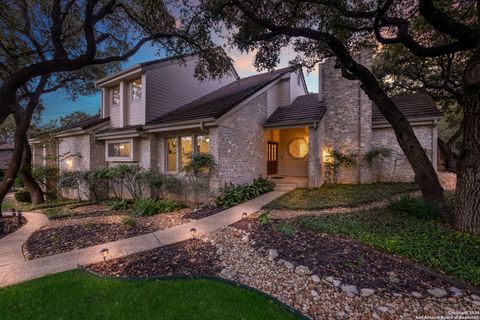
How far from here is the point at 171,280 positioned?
336 centimetres

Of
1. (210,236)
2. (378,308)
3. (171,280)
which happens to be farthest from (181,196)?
(378,308)

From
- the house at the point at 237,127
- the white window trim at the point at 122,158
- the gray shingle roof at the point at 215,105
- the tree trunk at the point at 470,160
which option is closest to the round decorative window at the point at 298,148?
the house at the point at 237,127

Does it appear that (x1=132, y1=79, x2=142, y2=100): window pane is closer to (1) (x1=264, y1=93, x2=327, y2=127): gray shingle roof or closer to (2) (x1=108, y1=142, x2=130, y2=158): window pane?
(2) (x1=108, y1=142, x2=130, y2=158): window pane

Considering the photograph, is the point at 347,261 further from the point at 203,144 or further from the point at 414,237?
the point at 203,144

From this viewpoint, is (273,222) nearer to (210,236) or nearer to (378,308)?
(210,236)

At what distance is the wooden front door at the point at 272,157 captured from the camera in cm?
1335

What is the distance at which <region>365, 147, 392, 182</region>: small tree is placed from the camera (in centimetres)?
1102

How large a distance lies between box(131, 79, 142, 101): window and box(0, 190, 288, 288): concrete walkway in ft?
27.0

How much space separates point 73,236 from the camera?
5.62 metres

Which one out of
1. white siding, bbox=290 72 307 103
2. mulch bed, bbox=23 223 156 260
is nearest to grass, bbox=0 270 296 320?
mulch bed, bbox=23 223 156 260

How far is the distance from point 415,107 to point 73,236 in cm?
1567

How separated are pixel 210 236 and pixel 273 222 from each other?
5.74 ft

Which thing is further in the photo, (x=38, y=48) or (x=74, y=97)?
(x=74, y=97)

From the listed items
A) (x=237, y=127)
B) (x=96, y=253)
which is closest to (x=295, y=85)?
(x=237, y=127)
